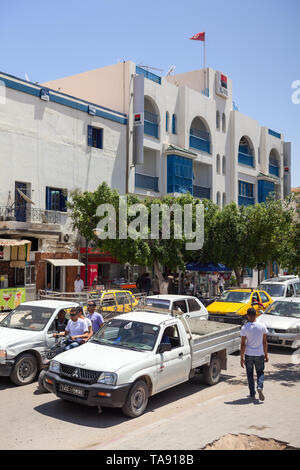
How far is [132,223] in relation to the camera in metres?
22.4

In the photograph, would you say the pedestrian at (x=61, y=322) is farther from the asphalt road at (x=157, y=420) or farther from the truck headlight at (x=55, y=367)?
the truck headlight at (x=55, y=367)

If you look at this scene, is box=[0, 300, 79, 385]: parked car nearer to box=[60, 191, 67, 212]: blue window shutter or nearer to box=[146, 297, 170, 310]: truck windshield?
box=[146, 297, 170, 310]: truck windshield

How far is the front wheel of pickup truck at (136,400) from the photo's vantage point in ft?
24.8

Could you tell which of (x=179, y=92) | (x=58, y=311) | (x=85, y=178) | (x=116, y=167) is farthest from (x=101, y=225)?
(x=179, y=92)

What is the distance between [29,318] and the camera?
34.9 feet

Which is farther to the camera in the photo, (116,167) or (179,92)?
(179,92)

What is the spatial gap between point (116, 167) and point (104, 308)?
575 inches

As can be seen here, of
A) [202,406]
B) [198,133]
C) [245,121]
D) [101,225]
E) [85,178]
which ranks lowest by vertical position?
[202,406]

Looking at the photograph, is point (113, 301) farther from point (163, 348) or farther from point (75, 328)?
point (163, 348)

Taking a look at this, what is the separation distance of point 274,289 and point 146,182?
1261 centimetres

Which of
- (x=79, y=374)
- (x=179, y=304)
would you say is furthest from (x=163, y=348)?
(x=179, y=304)

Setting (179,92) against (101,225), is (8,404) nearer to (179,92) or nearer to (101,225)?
(101,225)

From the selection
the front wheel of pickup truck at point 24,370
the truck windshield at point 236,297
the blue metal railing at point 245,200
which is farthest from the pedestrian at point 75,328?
the blue metal railing at point 245,200

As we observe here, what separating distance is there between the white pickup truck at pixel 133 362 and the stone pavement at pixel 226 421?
561 millimetres
